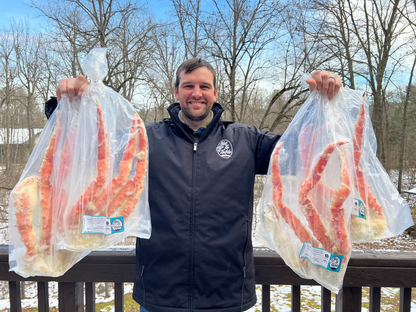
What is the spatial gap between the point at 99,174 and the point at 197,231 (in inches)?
20.4

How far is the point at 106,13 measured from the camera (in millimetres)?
8930

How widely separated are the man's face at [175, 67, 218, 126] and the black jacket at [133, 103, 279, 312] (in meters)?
0.10

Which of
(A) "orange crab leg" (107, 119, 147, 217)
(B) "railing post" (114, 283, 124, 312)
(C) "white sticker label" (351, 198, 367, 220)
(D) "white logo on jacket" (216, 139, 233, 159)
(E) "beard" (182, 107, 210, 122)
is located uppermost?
(E) "beard" (182, 107, 210, 122)

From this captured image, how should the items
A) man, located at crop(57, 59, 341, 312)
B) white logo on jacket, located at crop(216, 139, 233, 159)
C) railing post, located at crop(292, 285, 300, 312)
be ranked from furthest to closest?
1. railing post, located at crop(292, 285, 300, 312)
2. white logo on jacket, located at crop(216, 139, 233, 159)
3. man, located at crop(57, 59, 341, 312)

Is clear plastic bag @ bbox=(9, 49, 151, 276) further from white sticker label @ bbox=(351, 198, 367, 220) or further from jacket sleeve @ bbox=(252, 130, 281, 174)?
white sticker label @ bbox=(351, 198, 367, 220)

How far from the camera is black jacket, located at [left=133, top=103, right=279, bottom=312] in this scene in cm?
135

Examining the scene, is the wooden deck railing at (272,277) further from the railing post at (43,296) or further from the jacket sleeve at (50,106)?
the jacket sleeve at (50,106)

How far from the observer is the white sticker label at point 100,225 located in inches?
43.0

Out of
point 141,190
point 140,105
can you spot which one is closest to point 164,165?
point 141,190

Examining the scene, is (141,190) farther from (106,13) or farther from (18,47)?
(18,47)

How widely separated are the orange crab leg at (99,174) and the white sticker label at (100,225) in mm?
51

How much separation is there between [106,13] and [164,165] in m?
9.19

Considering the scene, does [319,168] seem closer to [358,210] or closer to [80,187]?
[358,210]

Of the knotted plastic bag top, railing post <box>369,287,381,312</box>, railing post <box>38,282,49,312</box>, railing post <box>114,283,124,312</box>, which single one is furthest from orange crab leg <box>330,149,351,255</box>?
railing post <box>38,282,49,312</box>
